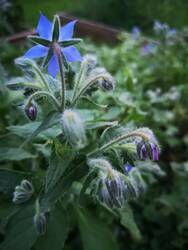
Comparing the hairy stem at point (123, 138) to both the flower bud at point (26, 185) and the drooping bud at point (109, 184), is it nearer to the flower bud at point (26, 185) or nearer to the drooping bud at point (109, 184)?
the drooping bud at point (109, 184)

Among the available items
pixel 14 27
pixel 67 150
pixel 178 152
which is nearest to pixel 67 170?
pixel 67 150

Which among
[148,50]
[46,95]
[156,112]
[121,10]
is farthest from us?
[121,10]

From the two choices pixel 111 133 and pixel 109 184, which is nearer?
pixel 109 184

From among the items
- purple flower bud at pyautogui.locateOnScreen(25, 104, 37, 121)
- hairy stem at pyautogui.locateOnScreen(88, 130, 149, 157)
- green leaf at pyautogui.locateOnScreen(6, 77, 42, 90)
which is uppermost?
green leaf at pyautogui.locateOnScreen(6, 77, 42, 90)

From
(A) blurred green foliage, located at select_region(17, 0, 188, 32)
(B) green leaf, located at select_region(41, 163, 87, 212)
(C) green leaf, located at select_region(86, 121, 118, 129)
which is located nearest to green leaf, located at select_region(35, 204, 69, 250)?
(B) green leaf, located at select_region(41, 163, 87, 212)

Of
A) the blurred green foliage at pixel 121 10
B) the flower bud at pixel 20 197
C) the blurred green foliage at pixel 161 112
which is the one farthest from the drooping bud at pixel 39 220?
the blurred green foliage at pixel 121 10

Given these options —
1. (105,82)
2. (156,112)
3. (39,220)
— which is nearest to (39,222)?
(39,220)

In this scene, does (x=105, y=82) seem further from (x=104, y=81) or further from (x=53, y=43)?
(x=53, y=43)

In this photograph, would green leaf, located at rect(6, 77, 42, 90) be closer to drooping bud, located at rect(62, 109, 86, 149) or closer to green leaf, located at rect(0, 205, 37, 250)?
drooping bud, located at rect(62, 109, 86, 149)
